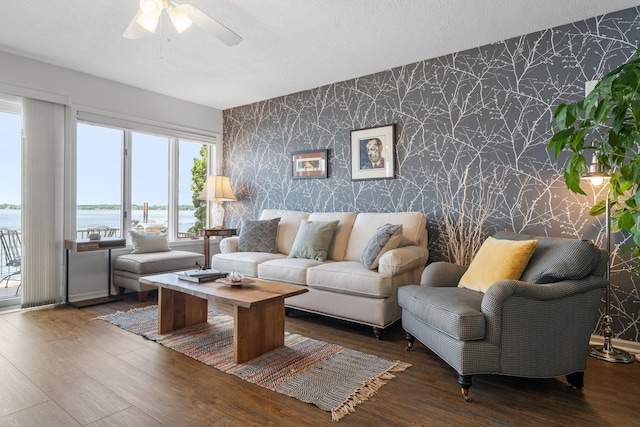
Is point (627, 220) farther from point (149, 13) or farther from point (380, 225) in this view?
point (149, 13)

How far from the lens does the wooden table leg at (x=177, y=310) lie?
2928mm

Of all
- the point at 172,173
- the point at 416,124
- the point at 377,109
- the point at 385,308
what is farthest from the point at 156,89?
the point at 385,308

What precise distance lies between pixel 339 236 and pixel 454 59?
2.06 m

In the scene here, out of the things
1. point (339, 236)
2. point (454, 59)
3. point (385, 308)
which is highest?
point (454, 59)

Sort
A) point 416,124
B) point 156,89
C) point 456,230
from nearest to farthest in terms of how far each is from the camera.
→ point 456,230, point 416,124, point 156,89

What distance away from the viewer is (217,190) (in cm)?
489

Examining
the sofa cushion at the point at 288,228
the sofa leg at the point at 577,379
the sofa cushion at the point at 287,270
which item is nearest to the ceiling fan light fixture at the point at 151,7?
the sofa cushion at the point at 287,270

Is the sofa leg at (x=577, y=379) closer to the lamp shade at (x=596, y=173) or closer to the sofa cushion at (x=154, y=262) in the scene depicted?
the lamp shade at (x=596, y=173)

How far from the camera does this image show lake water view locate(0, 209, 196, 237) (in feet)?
12.4

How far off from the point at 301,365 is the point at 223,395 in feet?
1.83

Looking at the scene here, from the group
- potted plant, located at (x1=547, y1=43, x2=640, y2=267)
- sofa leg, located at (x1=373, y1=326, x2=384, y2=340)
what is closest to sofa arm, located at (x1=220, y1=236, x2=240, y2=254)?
sofa leg, located at (x1=373, y1=326, x2=384, y2=340)

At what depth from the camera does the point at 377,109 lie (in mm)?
4020

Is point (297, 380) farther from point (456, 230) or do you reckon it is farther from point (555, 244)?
point (456, 230)

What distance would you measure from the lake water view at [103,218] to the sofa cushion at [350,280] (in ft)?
8.76
